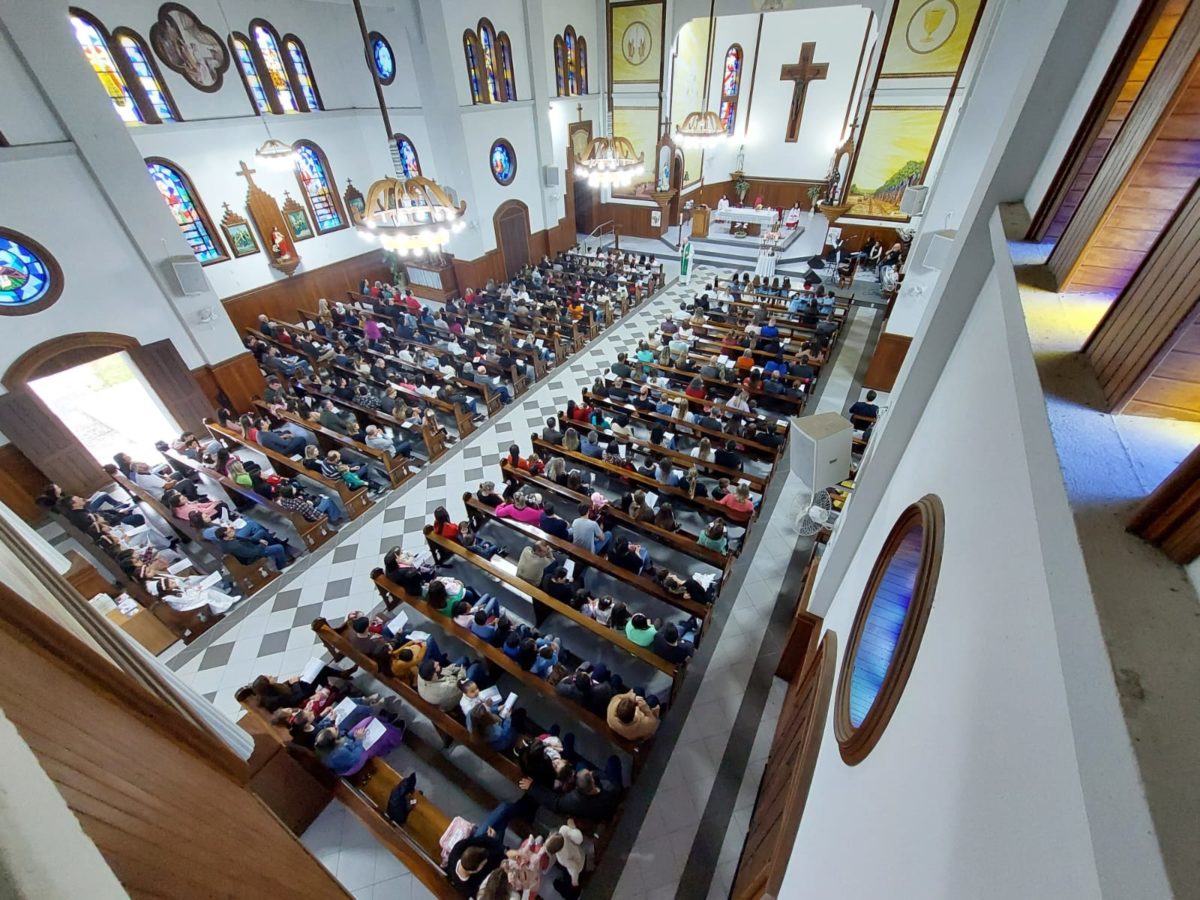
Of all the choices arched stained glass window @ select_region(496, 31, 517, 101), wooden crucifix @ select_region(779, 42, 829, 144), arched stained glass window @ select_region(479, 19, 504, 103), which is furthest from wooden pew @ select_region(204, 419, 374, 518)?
wooden crucifix @ select_region(779, 42, 829, 144)

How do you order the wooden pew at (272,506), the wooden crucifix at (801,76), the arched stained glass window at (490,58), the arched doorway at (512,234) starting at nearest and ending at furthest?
the wooden pew at (272,506), the arched stained glass window at (490,58), the arched doorway at (512,234), the wooden crucifix at (801,76)

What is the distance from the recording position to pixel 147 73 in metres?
8.68

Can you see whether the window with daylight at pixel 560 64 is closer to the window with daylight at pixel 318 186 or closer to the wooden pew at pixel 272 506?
the window with daylight at pixel 318 186

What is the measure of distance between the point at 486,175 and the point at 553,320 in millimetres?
4193

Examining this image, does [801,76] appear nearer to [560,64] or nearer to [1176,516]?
[560,64]

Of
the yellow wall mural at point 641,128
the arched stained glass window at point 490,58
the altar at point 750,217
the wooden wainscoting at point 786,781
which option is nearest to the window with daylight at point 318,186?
the arched stained glass window at point 490,58

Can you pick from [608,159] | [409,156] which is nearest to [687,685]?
[608,159]

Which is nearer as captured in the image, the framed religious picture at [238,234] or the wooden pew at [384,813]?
the wooden pew at [384,813]

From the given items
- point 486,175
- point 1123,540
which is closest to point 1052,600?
point 1123,540

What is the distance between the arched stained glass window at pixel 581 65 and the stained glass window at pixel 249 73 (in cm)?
773

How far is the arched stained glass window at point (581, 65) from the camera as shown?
43.9 ft

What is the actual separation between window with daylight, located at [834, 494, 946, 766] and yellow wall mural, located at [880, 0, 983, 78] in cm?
1380

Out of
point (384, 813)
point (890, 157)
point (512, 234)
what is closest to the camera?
point (384, 813)

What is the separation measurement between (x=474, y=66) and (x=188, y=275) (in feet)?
23.2
